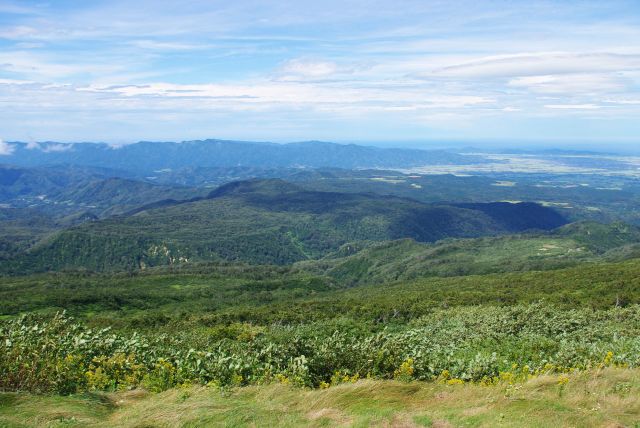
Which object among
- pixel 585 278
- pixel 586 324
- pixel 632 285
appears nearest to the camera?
pixel 586 324

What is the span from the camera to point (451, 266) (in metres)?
182

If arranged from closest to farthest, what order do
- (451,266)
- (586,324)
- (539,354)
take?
(539,354), (586,324), (451,266)

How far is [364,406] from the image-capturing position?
1224 centimetres

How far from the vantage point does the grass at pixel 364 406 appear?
36.8 feet

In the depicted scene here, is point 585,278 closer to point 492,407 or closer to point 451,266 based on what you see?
point 492,407

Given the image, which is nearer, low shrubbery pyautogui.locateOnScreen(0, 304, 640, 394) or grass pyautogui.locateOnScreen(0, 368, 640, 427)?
grass pyautogui.locateOnScreen(0, 368, 640, 427)

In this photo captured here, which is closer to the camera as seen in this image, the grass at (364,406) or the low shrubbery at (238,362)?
the grass at (364,406)

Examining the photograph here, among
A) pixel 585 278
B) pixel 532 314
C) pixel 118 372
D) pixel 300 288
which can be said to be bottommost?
pixel 300 288

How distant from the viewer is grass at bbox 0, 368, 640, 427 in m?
11.2

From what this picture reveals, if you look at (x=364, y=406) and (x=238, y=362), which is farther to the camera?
(x=238, y=362)

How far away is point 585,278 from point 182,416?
82.2m

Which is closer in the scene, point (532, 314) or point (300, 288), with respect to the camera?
point (532, 314)

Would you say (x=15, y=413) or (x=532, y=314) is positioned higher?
(x=15, y=413)

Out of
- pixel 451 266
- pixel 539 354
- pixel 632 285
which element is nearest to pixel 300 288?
pixel 451 266
